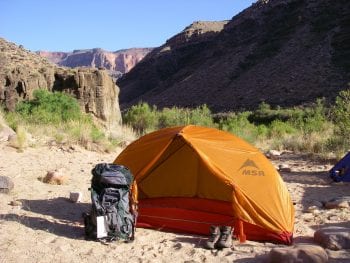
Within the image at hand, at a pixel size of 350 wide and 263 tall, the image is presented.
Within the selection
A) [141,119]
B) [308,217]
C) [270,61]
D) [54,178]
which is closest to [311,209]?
[308,217]

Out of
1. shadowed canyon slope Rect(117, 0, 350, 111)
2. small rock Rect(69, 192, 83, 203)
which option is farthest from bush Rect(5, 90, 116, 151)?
shadowed canyon slope Rect(117, 0, 350, 111)

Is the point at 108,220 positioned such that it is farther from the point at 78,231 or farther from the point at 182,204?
the point at 182,204

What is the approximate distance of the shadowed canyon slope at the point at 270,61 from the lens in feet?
150

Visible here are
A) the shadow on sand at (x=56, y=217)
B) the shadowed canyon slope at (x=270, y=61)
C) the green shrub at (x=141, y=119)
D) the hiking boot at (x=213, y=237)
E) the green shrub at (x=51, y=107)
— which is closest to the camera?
the hiking boot at (x=213, y=237)

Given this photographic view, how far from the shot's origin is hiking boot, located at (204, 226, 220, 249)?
652 centimetres

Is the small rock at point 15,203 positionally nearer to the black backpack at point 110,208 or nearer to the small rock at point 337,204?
the black backpack at point 110,208

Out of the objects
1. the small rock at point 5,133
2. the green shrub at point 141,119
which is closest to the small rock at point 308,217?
the small rock at point 5,133

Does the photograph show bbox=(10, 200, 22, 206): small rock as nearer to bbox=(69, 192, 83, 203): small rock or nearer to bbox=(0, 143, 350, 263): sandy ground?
bbox=(0, 143, 350, 263): sandy ground

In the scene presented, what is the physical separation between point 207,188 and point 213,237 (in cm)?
82

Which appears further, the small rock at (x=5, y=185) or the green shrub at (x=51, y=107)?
the green shrub at (x=51, y=107)

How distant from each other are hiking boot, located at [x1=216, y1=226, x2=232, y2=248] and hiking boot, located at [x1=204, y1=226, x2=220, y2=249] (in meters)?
0.05

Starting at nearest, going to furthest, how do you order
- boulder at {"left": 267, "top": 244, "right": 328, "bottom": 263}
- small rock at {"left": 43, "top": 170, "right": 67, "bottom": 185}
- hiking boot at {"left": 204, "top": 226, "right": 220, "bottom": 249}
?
1. boulder at {"left": 267, "top": 244, "right": 328, "bottom": 263}
2. hiking boot at {"left": 204, "top": 226, "right": 220, "bottom": 249}
3. small rock at {"left": 43, "top": 170, "right": 67, "bottom": 185}

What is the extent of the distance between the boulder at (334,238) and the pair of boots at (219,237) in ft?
3.68

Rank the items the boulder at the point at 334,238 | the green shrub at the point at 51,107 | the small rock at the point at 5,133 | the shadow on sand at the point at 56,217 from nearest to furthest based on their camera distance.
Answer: the boulder at the point at 334,238, the shadow on sand at the point at 56,217, the small rock at the point at 5,133, the green shrub at the point at 51,107
